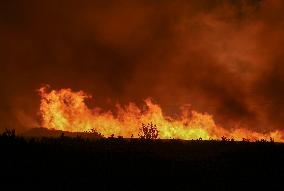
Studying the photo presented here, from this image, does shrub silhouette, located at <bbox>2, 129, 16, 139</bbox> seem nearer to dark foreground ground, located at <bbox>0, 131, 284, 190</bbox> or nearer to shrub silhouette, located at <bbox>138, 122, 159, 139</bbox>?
dark foreground ground, located at <bbox>0, 131, 284, 190</bbox>

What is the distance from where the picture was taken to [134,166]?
18.2 metres

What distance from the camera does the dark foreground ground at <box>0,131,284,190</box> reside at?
16.5 metres

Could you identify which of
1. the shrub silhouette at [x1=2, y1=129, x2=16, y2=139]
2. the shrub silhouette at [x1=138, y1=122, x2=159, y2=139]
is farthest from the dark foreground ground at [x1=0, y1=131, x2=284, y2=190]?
the shrub silhouette at [x1=138, y1=122, x2=159, y2=139]


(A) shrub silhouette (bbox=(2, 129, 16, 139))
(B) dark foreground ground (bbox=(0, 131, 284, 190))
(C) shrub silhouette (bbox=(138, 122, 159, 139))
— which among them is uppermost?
(C) shrub silhouette (bbox=(138, 122, 159, 139))

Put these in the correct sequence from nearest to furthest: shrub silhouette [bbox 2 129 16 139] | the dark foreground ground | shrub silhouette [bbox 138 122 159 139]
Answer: the dark foreground ground, shrub silhouette [bbox 2 129 16 139], shrub silhouette [bbox 138 122 159 139]

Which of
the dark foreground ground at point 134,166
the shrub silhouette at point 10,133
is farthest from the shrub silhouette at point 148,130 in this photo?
the shrub silhouette at point 10,133

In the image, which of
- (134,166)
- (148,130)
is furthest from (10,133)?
(148,130)

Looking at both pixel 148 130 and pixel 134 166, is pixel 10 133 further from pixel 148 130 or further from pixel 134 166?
pixel 148 130

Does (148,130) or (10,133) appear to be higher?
(148,130)

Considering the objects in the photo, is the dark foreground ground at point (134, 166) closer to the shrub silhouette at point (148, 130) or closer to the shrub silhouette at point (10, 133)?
the shrub silhouette at point (10, 133)

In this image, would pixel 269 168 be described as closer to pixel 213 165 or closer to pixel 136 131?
pixel 213 165

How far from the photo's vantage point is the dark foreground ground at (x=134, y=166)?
54.2 ft

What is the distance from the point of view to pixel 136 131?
3744 cm

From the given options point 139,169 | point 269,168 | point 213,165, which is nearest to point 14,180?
point 139,169
